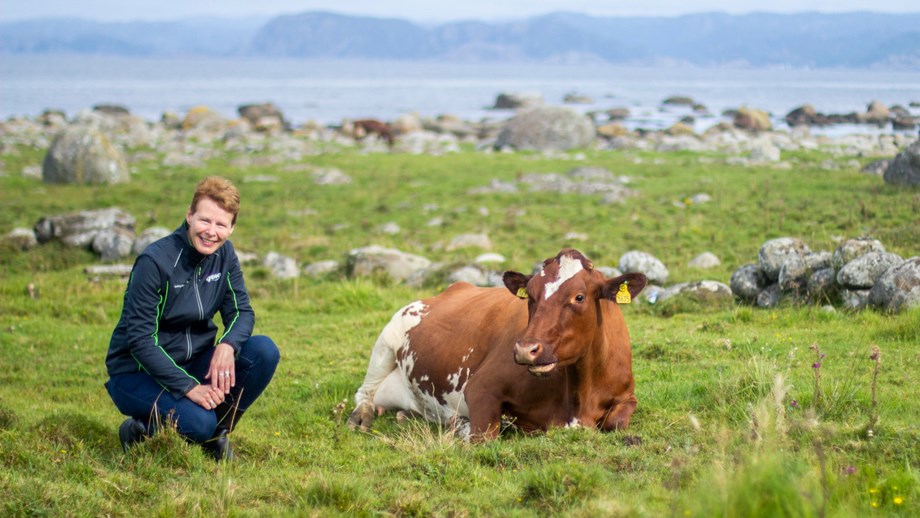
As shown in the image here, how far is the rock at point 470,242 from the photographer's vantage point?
18416mm

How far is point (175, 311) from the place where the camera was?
22.7 ft

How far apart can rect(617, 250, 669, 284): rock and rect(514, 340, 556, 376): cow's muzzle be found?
301 inches

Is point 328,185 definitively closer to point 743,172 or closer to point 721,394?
point 743,172

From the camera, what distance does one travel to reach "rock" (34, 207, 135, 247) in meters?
18.7

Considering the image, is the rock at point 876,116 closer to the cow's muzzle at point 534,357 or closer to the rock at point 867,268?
the rock at point 867,268

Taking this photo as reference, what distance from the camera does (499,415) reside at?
8.02 meters

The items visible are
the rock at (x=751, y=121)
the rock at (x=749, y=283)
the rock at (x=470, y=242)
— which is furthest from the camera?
the rock at (x=751, y=121)

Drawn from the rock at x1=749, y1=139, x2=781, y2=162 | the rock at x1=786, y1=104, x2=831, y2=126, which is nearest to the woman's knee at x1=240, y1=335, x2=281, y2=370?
the rock at x1=749, y1=139, x2=781, y2=162

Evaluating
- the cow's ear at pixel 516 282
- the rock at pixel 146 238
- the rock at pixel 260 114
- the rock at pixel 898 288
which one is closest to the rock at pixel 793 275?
the rock at pixel 898 288

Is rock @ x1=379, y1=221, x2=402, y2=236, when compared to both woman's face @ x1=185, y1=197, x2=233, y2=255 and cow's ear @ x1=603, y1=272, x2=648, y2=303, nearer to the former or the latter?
cow's ear @ x1=603, y1=272, x2=648, y2=303

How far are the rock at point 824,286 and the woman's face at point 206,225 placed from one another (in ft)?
26.5

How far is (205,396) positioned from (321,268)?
33.0 feet

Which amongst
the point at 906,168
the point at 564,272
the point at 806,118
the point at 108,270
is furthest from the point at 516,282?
the point at 806,118

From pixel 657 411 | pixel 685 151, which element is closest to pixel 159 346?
pixel 657 411
